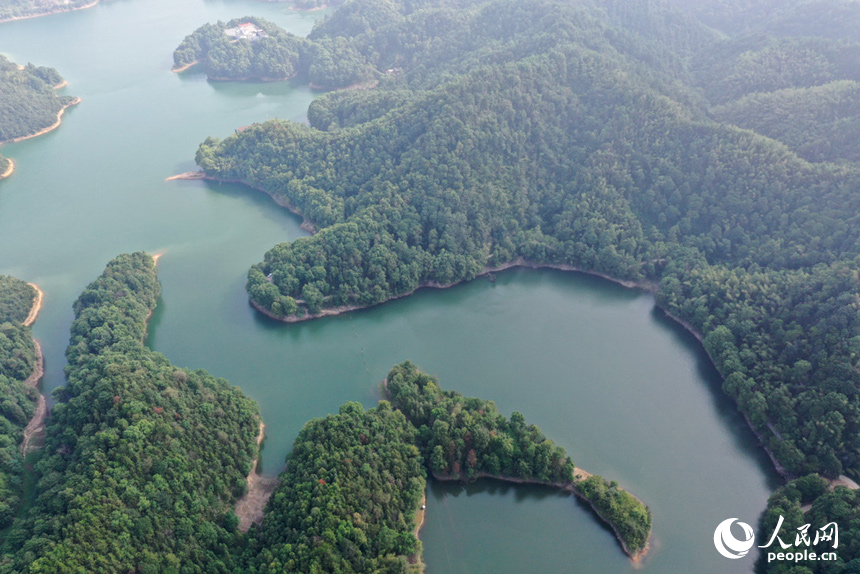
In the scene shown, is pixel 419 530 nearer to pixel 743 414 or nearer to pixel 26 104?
pixel 743 414

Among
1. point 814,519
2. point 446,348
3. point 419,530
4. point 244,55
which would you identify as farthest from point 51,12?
point 814,519

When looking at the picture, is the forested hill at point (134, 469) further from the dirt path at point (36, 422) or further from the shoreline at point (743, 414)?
the shoreline at point (743, 414)

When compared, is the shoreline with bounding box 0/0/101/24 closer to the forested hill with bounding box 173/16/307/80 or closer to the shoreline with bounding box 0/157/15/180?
the forested hill with bounding box 173/16/307/80

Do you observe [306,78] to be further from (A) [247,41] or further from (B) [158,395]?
(B) [158,395]

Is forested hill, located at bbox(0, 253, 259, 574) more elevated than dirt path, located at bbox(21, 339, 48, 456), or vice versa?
forested hill, located at bbox(0, 253, 259, 574)

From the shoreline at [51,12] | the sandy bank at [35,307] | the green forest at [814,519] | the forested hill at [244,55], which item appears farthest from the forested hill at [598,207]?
the shoreline at [51,12]

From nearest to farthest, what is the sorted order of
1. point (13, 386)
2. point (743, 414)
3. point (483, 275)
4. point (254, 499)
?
point (254, 499)
point (13, 386)
point (743, 414)
point (483, 275)

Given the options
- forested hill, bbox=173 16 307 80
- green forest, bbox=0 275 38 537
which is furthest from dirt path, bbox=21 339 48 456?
forested hill, bbox=173 16 307 80
